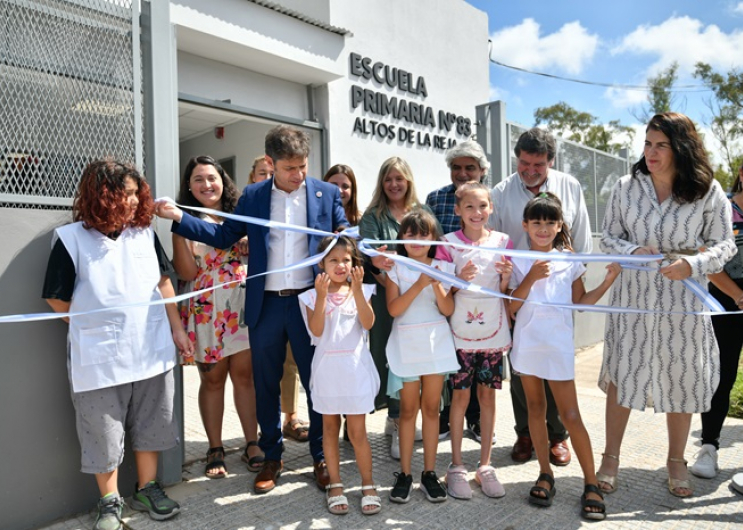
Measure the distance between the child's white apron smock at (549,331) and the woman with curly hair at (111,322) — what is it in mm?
1935

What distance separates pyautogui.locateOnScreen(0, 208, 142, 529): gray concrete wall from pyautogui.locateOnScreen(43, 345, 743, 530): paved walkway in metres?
0.18

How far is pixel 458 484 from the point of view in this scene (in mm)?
3217

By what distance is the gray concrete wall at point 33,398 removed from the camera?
2.88 meters

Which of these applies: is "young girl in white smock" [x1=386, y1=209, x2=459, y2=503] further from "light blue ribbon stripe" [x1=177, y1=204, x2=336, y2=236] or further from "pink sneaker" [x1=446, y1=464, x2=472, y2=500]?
"light blue ribbon stripe" [x1=177, y1=204, x2=336, y2=236]

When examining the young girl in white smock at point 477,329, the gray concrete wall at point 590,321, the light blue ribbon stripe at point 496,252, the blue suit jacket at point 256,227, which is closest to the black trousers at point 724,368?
the light blue ribbon stripe at point 496,252

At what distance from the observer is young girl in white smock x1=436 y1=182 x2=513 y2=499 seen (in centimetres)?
326

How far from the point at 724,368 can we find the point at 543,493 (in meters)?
1.55

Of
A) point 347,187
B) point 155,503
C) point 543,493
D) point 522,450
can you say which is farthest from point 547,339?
point 155,503

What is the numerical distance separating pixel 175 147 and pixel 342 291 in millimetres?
1420

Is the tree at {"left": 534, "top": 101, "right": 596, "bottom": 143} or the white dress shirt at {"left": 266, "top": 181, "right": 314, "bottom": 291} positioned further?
the tree at {"left": 534, "top": 101, "right": 596, "bottom": 143}

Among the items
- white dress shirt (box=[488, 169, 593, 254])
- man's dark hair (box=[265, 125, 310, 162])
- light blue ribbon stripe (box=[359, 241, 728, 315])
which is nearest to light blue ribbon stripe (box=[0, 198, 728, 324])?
light blue ribbon stripe (box=[359, 241, 728, 315])

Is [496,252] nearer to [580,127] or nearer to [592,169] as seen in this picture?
[592,169]

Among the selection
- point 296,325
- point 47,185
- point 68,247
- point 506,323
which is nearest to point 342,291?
point 296,325

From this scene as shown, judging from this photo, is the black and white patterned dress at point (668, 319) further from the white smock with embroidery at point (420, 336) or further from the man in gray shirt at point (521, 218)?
the white smock with embroidery at point (420, 336)
